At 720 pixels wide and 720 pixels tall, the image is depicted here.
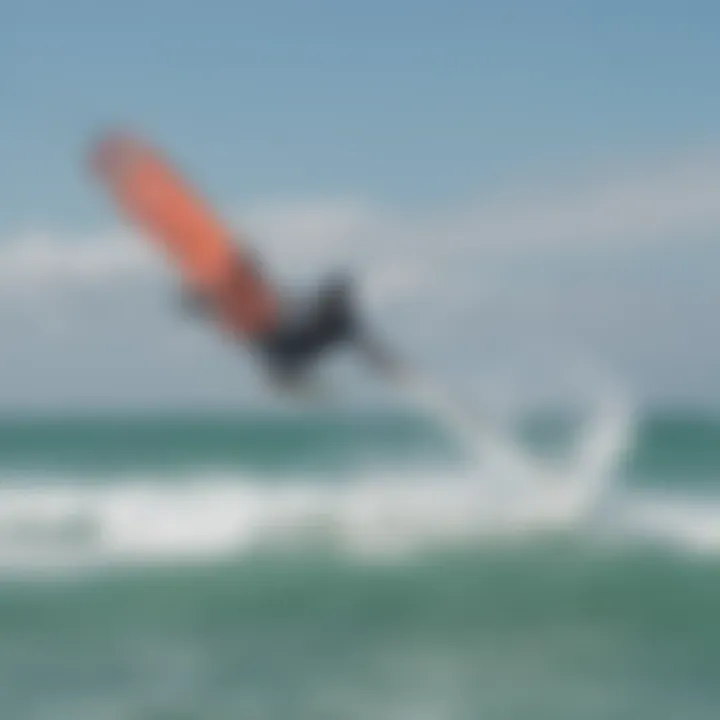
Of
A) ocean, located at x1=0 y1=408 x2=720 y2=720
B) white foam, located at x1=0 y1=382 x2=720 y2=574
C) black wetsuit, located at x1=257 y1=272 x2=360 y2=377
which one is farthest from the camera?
white foam, located at x1=0 y1=382 x2=720 y2=574

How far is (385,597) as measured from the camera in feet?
56.5

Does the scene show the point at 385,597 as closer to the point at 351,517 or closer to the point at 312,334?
the point at 351,517

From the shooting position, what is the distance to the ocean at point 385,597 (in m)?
11.9

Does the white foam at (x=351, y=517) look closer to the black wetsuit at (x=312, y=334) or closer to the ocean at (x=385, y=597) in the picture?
the ocean at (x=385, y=597)

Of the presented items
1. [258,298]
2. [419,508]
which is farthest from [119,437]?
[258,298]

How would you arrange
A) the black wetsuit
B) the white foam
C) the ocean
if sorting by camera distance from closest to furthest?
the black wetsuit → the ocean → the white foam

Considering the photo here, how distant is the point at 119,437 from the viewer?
68188 millimetres

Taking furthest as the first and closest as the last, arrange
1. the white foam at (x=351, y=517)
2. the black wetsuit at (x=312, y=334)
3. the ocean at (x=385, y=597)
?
the white foam at (x=351, y=517), the ocean at (x=385, y=597), the black wetsuit at (x=312, y=334)

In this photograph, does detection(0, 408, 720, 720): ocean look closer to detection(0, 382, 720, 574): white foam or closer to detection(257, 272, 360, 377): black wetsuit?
detection(0, 382, 720, 574): white foam

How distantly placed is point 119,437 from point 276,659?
2195 inches

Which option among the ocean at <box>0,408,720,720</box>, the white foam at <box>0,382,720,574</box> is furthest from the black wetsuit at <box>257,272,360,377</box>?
the white foam at <box>0,382,720,574</box>

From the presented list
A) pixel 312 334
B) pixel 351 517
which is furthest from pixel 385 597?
pixel 312 334

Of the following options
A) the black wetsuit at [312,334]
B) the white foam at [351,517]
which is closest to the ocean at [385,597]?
the white foam at [351,517]

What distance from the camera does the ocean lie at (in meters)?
11.9
